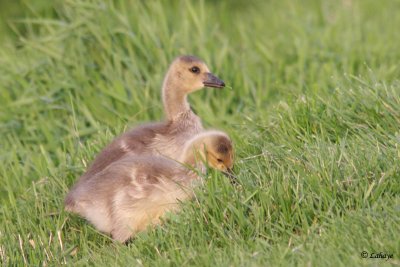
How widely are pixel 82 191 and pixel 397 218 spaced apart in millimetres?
1748

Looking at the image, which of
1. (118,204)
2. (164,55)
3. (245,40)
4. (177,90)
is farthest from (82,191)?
(245,40)

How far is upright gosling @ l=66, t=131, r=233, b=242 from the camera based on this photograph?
4867mm

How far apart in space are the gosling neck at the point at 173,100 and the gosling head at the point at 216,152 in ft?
3.40

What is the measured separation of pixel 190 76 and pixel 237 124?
18.3 inches

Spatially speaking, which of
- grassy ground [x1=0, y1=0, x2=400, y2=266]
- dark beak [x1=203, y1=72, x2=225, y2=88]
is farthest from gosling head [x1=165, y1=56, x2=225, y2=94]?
grassy ground [x1=0, y1=0, x2=400, y2=266]

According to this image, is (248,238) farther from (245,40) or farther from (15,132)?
(245,40)

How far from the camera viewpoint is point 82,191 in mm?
5020

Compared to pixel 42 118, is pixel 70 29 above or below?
above

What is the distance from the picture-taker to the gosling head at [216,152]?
16.2 ft

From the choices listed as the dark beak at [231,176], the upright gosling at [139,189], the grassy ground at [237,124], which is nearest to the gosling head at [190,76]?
the grassy ground at [237,124]

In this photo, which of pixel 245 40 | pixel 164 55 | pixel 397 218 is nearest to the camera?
pixel 397 218

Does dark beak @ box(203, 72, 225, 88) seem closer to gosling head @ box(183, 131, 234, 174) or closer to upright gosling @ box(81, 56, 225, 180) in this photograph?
upright gosling @ box(81, 56, 225, 180)

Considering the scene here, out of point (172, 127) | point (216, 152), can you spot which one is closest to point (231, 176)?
point (216, 152)

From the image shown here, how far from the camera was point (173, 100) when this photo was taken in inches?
243
